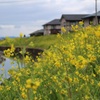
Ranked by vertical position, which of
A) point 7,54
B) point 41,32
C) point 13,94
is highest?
point 7,54

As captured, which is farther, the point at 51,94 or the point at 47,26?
the point at 47,26

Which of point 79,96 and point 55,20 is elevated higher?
point 79,96

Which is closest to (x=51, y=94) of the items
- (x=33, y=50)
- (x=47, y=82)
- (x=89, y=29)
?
(x=47, y=82)

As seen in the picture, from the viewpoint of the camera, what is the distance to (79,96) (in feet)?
9.72

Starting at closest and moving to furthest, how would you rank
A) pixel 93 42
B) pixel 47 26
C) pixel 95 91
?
pixel 95 91 → pixel 93 42 → pixel 47 26

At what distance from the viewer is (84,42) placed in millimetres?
4773

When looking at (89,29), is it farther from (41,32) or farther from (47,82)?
(41,32)

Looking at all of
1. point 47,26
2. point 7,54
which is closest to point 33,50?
point 7,54

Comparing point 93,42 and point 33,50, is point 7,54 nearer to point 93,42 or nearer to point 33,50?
point 93,42

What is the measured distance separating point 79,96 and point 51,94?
1.09 metres

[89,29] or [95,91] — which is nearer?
[95,91]

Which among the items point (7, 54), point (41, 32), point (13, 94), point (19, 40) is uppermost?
point (19, 40)

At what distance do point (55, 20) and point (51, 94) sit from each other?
72.8 meters

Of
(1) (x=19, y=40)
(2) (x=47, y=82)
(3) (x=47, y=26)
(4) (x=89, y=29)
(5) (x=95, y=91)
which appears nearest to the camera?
(1) (x=19, y=40)
